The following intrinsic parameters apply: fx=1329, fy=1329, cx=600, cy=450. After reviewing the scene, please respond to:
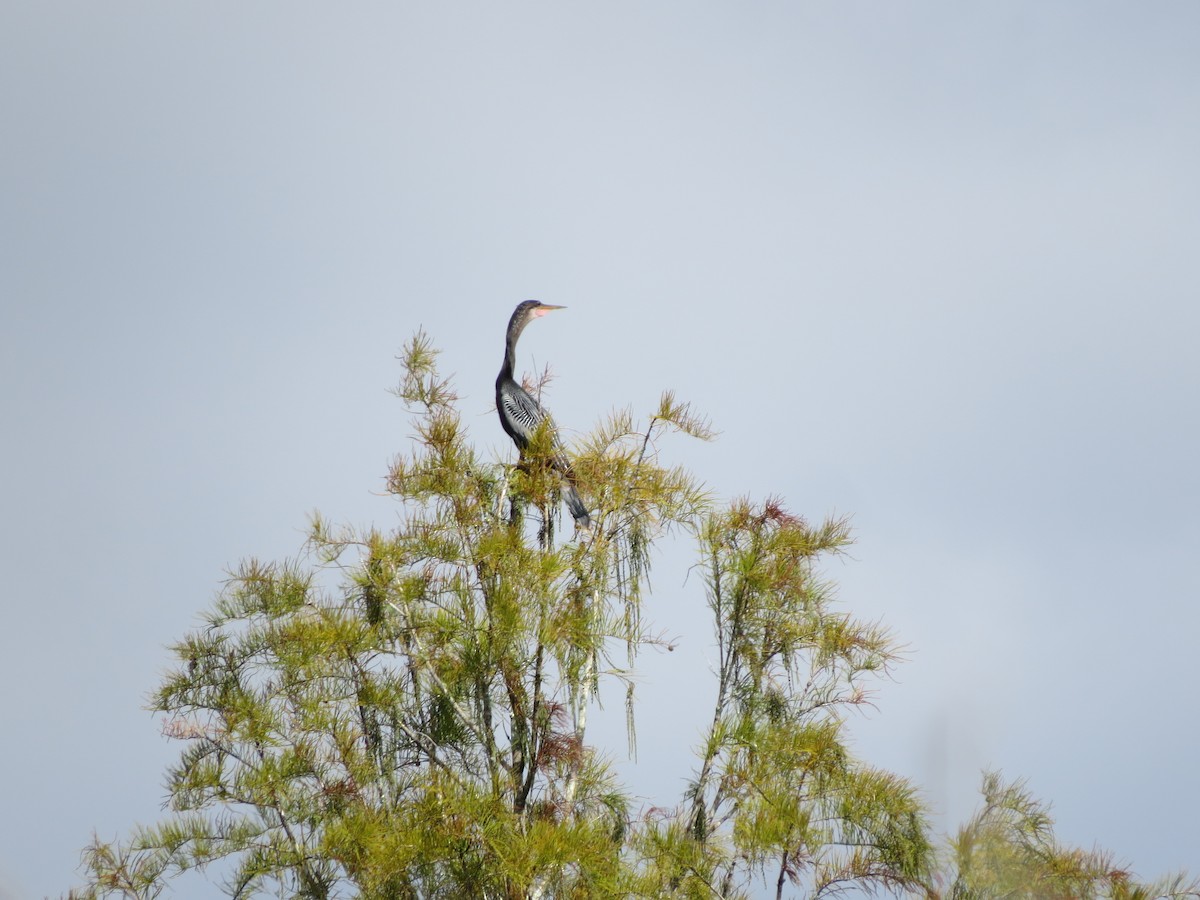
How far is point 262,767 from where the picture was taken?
8.24 meters

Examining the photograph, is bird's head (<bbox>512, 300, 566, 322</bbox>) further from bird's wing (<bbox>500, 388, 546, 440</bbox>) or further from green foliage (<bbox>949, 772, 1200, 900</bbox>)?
green foliage (<bbox>949, 772, 1200, 900</bbox>)

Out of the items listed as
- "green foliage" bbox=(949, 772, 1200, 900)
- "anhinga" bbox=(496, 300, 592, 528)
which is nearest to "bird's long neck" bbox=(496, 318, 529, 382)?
"anhinga" bbox=(496, 300, 592, 528)

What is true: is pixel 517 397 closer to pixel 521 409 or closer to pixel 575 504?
pixel 521 409

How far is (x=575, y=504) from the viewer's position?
8.48 meters

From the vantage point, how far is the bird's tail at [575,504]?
843 cm

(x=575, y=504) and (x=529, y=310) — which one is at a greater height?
(x=529, y=310)

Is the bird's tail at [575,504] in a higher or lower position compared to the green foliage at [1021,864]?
higher

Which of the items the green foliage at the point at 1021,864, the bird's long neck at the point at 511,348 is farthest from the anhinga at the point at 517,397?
the green foliage at the point at 1021,864

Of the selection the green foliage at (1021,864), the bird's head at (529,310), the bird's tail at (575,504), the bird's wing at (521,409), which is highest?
the bird's head at (529,310)

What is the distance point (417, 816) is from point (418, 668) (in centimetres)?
114

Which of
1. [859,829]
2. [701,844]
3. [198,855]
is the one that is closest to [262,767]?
[198,855]

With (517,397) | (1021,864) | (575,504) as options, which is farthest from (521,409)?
(1021,864)

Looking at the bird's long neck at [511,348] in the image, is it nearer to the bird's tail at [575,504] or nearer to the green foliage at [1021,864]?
the bird's tail at [575,504]

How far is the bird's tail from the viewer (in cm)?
843
